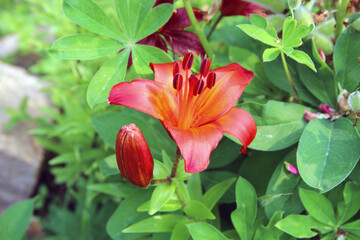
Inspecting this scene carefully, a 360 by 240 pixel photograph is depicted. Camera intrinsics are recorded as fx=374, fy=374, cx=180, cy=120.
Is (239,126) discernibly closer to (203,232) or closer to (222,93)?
(222,93)

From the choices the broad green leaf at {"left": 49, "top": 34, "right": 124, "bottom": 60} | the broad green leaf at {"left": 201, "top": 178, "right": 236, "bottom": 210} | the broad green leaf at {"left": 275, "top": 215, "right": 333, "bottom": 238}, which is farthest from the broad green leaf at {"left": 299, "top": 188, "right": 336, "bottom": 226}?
the broad green leaf at {"left": 49, "top": 34, "right": 124, "bottom": 60}

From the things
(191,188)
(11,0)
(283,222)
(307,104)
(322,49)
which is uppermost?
(11,0)

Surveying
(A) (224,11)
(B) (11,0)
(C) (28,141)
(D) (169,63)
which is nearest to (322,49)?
(A) (224,11)

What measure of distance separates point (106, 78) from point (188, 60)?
0.21 m

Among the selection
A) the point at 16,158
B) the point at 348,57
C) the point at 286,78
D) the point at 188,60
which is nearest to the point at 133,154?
the point at 188,60

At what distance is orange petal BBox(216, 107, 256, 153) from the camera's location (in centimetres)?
64

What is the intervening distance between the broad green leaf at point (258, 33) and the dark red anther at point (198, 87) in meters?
0.13

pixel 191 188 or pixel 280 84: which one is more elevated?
pixel 280 84

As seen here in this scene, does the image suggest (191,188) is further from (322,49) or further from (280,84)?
(322,49)

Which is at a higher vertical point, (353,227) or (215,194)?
(215,194)

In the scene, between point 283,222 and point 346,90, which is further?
point 346,90

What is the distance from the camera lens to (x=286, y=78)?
859 mm

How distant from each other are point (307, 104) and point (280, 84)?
13cm

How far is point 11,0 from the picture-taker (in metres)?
3.25
